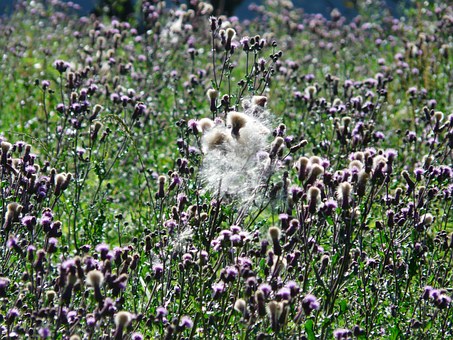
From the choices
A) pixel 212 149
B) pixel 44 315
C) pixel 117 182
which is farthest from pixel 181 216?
pixel 117 182

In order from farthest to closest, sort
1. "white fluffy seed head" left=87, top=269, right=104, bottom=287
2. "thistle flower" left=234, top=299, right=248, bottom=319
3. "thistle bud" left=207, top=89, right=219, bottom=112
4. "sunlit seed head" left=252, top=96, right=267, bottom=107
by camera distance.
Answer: "thistle bud" left=207, top=89, right=219, bottom=112
"sunlit seed head" left=252, top=96, right=267, bottom=107
"thistle flower" left=234, top=299, right=248, bottom=319
"white fluffy seed head" left=87, top=269, right=104, bottom=287

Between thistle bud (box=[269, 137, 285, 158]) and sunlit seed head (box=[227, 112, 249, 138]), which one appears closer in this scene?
sunlit seed head (box=[227, 112, 249, 138])

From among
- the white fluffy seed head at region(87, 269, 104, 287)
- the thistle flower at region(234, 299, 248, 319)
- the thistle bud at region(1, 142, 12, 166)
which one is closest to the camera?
the white fluffy seed head at region(87, 269, 104, 287)

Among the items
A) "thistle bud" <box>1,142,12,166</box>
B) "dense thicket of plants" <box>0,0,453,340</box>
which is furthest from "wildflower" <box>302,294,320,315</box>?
"thistle bud" <box>1,142,12,166</box>

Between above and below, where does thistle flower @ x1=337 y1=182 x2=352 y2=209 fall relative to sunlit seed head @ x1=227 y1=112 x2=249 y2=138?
below

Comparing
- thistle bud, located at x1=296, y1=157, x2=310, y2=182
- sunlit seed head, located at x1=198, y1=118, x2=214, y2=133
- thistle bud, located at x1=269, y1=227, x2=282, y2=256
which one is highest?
sunlit seed head, located at x1=198, y1=118, x2=214, y2=133

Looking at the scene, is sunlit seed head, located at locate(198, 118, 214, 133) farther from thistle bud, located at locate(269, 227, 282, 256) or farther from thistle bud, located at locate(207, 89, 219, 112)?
thistle bud, located at locate(269, 227, 282, 256)

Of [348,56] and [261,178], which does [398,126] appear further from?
[261,178]

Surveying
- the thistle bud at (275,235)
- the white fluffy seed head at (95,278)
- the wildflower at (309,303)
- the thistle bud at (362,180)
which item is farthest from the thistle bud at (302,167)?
the white fluffy seed head at (95,278)

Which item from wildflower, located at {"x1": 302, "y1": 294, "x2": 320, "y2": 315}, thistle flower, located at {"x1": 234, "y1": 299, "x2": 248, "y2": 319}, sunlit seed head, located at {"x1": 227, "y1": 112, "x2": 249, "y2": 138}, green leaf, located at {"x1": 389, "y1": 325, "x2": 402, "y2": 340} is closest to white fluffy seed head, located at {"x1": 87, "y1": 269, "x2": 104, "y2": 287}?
thistle flower, located at {"x1": 234, "y1": 299, "x2": 248, "y2": 319}

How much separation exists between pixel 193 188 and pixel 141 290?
628 millimetres

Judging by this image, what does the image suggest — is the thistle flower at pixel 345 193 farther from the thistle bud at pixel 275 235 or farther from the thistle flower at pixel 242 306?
the thistle flower at pixel 242 306

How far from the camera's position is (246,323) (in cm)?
271

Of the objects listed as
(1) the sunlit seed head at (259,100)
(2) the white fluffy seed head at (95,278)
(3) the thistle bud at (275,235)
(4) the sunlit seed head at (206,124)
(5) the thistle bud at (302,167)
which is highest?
(1) the sunlit seed head at (259,100)
